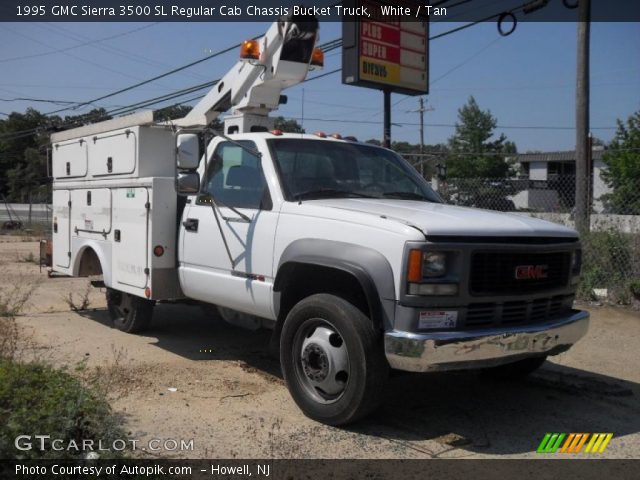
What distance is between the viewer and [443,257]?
4.27m

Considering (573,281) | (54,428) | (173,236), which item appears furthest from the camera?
(173,236)

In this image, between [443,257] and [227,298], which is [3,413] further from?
[443,257]

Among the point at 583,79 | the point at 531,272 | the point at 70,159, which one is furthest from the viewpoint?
the point at 583,79

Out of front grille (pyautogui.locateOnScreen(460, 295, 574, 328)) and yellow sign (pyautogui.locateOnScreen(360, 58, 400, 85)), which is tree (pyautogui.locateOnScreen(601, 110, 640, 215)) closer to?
yellow sign (pyautogui.locateOnScreen(360, 58, 400, 85))

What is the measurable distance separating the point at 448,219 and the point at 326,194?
122 cm

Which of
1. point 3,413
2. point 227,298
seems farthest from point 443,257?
point 3,413

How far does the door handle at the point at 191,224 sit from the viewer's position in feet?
20.1

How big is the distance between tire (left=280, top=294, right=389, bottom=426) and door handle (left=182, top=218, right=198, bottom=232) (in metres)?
1.64

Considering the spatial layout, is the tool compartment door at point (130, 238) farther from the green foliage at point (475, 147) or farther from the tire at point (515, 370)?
the green foliage at point (475, 147)

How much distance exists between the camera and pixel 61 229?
27.2 ft

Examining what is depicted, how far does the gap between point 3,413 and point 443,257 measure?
9.43 ft

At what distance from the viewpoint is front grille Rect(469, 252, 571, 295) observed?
4.40 metres

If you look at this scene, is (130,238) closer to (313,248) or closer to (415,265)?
(313,248)

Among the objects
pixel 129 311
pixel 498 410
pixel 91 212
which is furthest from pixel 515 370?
pixel 91 212
